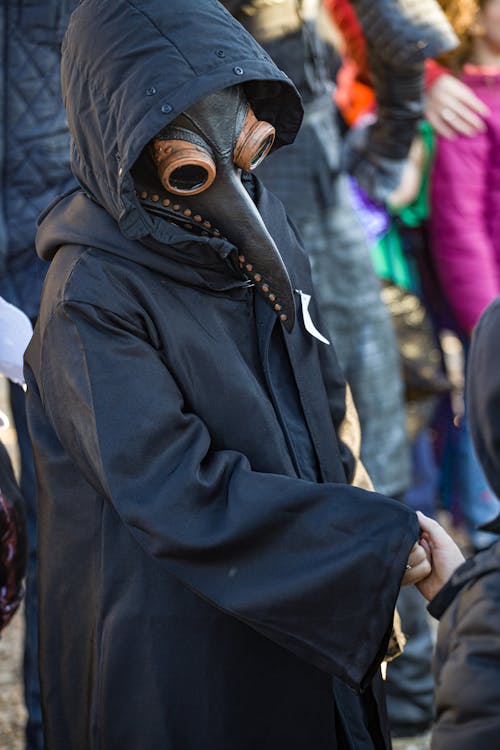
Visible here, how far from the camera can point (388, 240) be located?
439 cm

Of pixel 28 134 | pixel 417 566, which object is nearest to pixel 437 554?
pixel 417 566

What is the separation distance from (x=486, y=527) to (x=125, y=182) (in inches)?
32.4

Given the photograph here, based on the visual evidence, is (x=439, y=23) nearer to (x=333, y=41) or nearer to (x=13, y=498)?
(x=333, y=41)

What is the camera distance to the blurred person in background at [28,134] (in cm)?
303

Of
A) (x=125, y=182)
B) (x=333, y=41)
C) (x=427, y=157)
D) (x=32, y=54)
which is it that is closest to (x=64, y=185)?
(x=32, y=54)

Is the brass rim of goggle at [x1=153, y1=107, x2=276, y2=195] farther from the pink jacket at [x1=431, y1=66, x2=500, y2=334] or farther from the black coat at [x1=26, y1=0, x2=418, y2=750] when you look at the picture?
the pink jacket at [x1=431, y1=66, x2=500, y2=334]

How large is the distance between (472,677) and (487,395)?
1.32 ft

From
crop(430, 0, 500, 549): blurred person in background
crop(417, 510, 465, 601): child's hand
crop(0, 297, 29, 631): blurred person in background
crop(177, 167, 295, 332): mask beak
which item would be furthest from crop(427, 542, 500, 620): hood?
crop(430, 0, 500, 549): blurred person in background

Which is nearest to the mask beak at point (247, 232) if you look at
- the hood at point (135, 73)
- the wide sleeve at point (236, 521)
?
the hood at point (135, 73)

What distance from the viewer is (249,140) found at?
2113 mm

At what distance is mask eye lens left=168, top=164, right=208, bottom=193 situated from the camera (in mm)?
2092

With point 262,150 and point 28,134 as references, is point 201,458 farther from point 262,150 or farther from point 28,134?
point 28,134

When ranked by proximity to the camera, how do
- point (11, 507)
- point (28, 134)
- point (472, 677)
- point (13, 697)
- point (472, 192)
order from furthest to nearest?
point (472, 192) → point (13, 697) → point (28, 134) → point (11, 507) → point (472, 677)

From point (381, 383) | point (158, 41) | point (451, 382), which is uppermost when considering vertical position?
point (158, 41)
